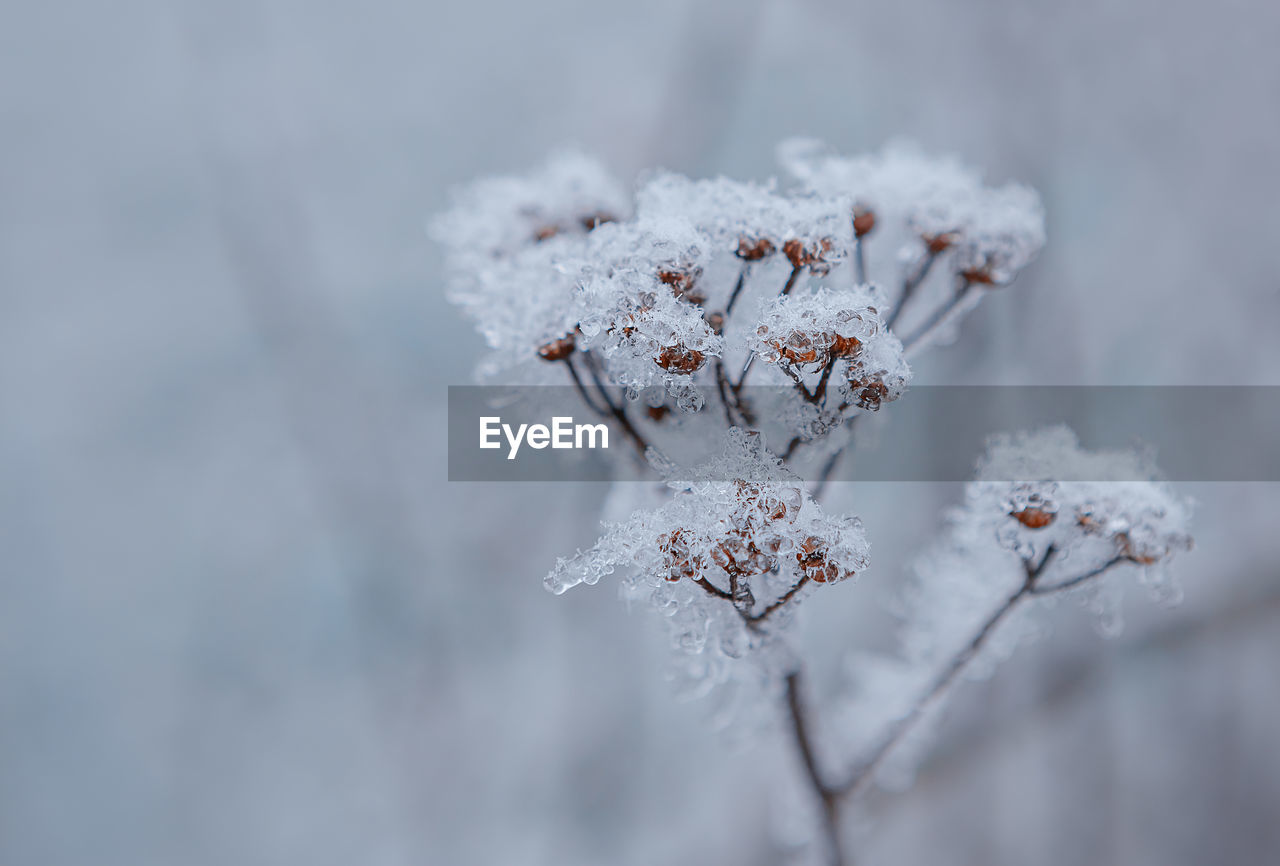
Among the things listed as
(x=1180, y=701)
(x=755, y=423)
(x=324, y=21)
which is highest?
(x=324, y=21)

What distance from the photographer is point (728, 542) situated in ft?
0.99

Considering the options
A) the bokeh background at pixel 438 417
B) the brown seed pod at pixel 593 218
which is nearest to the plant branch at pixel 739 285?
the brown seed pod at pixel 593 218

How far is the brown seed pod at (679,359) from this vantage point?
32 cm

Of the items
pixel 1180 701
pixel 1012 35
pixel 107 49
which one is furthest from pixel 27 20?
pixel 1180 701

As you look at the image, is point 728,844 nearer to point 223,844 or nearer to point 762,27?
point 223,844

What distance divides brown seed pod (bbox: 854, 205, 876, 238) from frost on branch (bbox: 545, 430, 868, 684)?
0.18m

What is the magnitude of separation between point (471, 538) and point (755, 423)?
2.68ft

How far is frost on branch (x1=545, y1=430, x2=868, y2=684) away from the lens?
304mm

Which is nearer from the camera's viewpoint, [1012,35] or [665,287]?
[665,287]

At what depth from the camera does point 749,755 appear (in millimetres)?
1166

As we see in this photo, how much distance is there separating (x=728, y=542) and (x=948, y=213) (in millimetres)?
268

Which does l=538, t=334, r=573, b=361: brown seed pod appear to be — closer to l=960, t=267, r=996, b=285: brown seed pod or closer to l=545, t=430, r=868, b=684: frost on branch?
l=545, t=430, r=868, b=684: frost on branch
